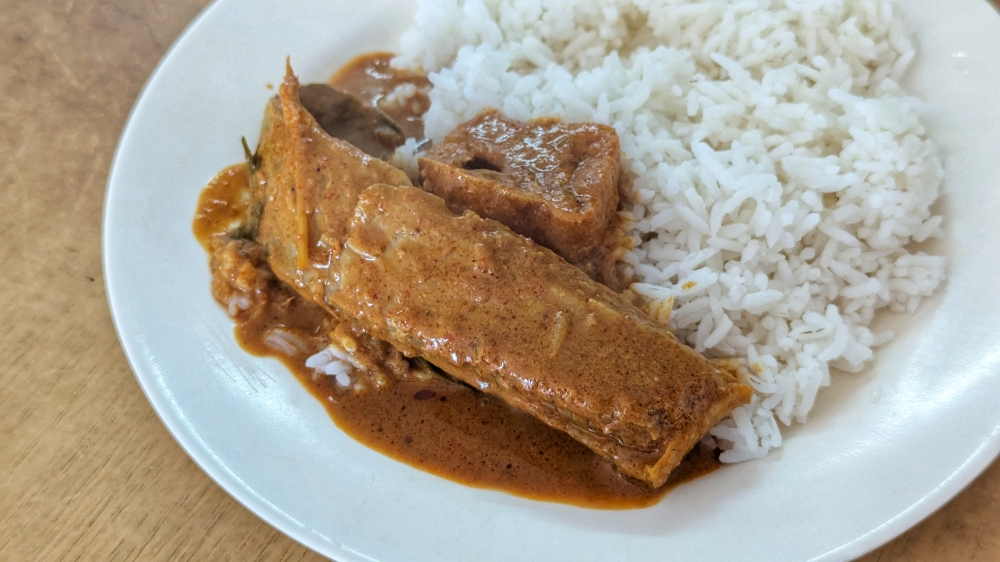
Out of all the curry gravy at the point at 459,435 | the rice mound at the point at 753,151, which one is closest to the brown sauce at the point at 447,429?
the curry gravy at the point at 459,435

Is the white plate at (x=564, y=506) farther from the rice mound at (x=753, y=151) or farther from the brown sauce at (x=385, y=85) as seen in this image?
the brown sauce at (x=385, y=85)

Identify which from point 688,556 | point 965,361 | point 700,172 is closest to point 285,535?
point 688,556

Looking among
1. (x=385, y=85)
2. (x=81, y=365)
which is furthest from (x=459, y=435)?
(x=385, y=85)

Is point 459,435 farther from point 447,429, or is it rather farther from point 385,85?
point 385,85

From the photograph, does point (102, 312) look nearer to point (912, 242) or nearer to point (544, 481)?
point (544, 481)

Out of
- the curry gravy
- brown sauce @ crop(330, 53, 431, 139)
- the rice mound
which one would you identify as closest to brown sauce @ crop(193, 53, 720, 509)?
A: the curry gravy

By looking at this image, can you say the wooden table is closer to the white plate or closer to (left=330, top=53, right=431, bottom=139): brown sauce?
the white plate
